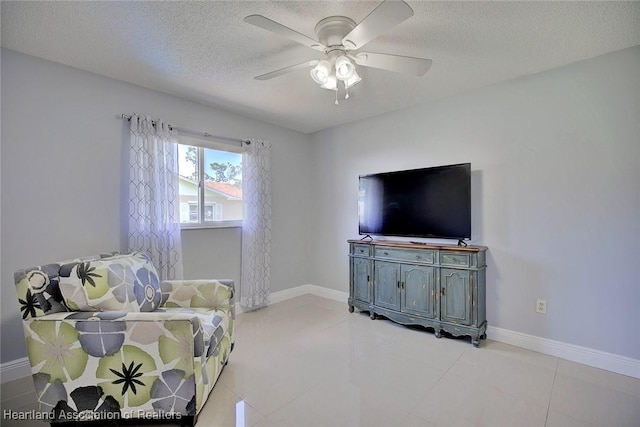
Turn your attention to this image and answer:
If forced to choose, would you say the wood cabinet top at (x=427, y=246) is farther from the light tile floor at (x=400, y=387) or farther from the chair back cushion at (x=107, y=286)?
the chair back cushion at (x=107, y=286)

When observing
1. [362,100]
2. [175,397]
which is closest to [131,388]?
[175,397]

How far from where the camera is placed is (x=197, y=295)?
91.7 inches

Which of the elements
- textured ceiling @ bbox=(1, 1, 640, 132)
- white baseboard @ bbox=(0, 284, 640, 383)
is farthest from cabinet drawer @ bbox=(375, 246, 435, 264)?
textured ceiling @ bbox=(1, 1, 640, 132)

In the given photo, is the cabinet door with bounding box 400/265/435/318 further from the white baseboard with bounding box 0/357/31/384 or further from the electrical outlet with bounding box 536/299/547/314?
the white baseboard with bounding box 0/357/31/384

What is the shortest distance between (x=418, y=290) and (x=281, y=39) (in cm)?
255

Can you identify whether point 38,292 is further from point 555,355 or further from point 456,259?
point 555,355

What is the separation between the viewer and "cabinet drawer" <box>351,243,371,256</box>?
3.43 meters

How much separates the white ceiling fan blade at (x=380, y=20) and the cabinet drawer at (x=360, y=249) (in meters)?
2.21

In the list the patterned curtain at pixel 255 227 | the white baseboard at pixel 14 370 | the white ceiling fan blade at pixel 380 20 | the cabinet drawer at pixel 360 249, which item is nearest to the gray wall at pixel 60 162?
the white baseboard at pixel 14 370

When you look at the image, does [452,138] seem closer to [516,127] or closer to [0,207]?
[516,127]

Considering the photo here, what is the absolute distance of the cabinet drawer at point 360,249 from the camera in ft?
11.3

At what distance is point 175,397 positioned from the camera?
1.62 meters

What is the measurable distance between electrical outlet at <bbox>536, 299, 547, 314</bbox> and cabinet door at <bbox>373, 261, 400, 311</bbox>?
122 centimetres

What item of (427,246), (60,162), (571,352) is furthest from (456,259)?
(60,162)
